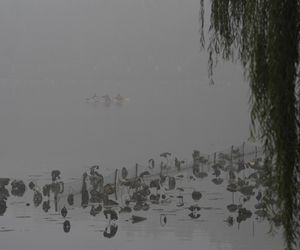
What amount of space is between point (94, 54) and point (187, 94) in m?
2.46

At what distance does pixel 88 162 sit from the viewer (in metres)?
9.13

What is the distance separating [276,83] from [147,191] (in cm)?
615

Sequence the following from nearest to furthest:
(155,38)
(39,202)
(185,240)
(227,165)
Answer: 1. (185,240)
2. (39,202)
3. (227,165)
4. (155,38)

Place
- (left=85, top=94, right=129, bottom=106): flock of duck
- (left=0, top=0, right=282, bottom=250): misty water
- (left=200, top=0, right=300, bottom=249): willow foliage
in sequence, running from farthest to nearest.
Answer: (left=85, top=94, right=129, bottom=106): flock of duck < (left=0, top=0, right=282, bottom=250): misty water < (left=200, top=0, right=300, bottom=249): willow foliage

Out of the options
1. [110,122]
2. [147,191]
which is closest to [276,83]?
[147,191]

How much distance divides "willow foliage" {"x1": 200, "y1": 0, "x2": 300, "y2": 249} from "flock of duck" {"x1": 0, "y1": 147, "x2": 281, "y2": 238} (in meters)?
5.17

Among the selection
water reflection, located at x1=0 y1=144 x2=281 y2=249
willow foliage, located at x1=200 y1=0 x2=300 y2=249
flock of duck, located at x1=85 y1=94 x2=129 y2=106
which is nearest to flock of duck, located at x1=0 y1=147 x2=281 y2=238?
water reflection, located at x1=0 y1=144 x2=281 y2=249

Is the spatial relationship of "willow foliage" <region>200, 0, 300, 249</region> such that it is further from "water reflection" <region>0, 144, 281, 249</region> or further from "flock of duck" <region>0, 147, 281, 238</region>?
"flock of duck" <region>0, 147, 281, 238</region>

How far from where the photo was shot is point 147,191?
22.5 feet

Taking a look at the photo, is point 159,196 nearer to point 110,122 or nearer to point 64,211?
point 64,211

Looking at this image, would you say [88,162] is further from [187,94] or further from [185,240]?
[187,94]

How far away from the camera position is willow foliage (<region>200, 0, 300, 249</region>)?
75cm

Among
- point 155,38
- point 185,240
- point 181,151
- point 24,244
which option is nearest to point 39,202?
point 24,244

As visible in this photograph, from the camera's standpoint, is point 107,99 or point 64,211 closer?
point 64,211
